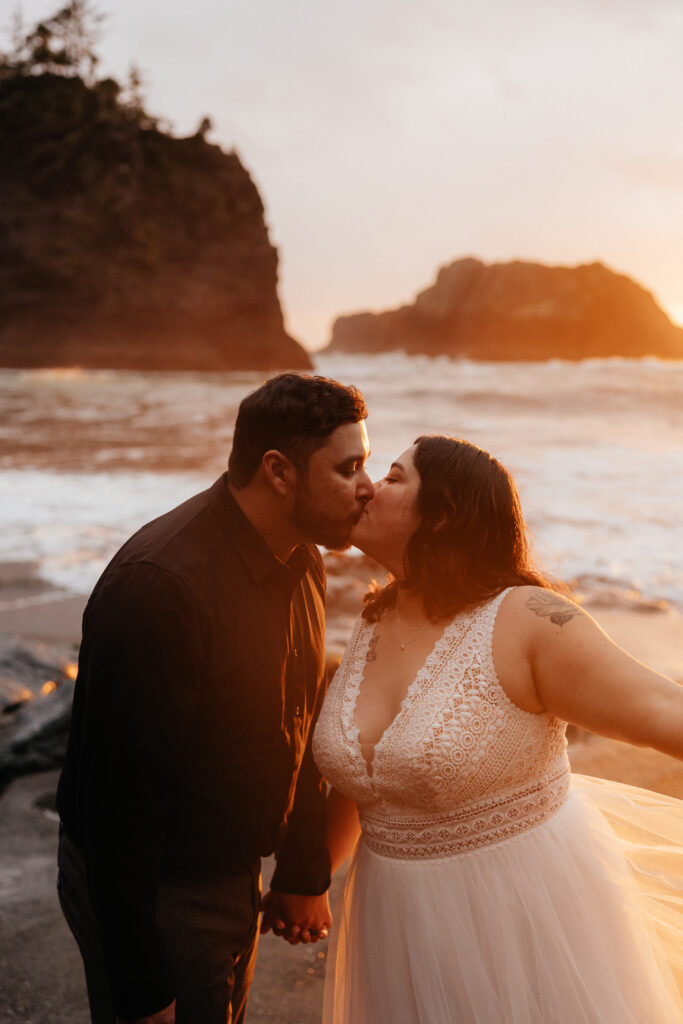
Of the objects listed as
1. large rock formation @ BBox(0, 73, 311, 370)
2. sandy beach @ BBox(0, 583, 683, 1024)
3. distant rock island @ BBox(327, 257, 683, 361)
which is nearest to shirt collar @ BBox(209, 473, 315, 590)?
sandy beach @ BBox(0, 583, 683, 1024)

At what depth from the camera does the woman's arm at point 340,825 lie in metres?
2.62

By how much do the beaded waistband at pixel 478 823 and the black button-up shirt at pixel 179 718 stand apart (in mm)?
356

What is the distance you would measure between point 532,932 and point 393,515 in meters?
1.10

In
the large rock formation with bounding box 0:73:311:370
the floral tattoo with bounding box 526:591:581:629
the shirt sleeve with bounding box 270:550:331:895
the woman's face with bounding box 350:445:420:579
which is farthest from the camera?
the large rock formation with bounding box 0:73:311:370

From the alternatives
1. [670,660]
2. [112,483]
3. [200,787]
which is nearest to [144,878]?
[200,787]

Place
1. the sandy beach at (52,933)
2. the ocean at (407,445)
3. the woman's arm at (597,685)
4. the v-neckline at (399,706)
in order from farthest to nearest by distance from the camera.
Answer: the ocean at (407,445) → the sandy beach at (52,933) → the v-neckline at (399,706) → the woman's arm at (597,685)

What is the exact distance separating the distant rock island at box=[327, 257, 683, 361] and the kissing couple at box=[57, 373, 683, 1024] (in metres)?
88.0

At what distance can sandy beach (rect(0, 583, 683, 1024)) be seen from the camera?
2938 mm

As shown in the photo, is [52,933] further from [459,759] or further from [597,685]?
[597,685]

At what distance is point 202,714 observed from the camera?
208 cm

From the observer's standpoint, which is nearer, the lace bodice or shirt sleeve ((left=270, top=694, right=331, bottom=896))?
the lace bodice

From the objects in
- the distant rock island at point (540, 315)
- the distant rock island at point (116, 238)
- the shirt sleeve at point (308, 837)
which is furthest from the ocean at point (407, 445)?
the distant rock island at point (540, 315)

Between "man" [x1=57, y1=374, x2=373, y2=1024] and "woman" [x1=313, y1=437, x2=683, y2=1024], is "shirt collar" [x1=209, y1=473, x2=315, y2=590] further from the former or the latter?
"woman" [x1=313, y1=437, x2=683, y2=1024]

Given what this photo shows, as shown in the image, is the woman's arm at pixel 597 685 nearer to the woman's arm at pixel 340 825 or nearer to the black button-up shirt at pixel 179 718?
the black button-up shirt at pixel 179 718
